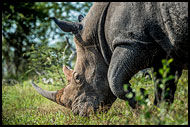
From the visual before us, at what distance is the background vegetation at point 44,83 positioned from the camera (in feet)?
11.0

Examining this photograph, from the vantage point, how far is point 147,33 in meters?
3.50

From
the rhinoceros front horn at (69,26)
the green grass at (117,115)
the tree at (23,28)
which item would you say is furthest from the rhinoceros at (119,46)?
the tree at (23,28)

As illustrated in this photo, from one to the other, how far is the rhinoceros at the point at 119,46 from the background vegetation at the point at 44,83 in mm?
219

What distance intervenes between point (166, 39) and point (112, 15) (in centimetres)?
80

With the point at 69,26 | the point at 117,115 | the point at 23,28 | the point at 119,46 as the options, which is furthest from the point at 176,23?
the point at 23,28

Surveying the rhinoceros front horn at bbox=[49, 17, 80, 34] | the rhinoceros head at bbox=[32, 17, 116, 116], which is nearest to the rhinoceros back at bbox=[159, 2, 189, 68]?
the rhinoceros head at bbox=[32, 17, 116, 116]

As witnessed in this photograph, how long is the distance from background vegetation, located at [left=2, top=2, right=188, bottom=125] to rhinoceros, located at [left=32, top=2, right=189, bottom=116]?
0.22 metres

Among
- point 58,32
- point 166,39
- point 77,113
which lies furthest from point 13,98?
point 58,32

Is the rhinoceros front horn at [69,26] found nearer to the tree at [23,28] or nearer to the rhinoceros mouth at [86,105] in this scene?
the rhinoceros mouth at [86,105]

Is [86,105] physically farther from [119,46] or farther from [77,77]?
[119,46]

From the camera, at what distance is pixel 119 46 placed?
12.2ft

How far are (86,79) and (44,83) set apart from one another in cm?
442

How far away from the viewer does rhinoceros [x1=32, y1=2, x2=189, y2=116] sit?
335 cm

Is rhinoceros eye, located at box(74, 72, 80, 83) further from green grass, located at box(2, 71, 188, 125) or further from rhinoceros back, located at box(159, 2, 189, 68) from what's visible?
rhinoceros back, located at box(159, 2, 189, 68)
